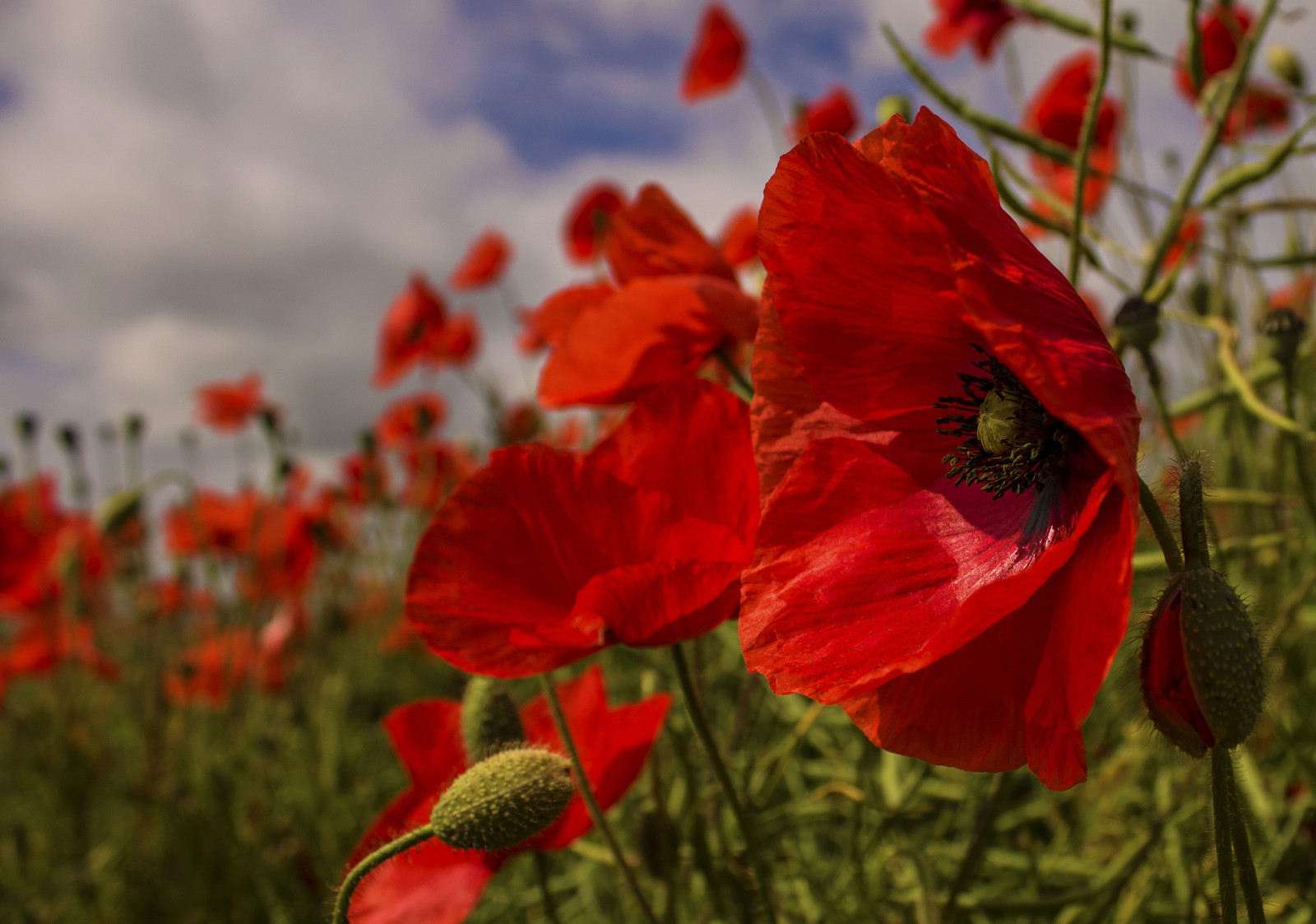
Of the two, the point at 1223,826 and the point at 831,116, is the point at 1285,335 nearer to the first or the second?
the point at 1223,826

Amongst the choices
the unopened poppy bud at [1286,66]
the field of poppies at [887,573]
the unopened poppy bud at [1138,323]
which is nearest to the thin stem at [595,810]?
the field of poppies at [887,573]

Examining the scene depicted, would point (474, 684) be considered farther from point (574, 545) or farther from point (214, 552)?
point (214, 552)

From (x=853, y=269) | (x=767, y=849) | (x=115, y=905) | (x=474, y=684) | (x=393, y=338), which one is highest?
(x=393, y=338)

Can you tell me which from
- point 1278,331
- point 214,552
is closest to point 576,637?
point 1278,331

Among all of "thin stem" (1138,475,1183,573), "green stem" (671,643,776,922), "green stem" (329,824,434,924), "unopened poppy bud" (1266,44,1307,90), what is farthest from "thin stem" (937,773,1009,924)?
"unopened poppy bud" (1266,44,1307,90)

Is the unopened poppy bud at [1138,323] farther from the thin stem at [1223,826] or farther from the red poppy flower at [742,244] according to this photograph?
the red poppy flower at [742,244]

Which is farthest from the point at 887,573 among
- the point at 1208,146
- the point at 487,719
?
the point at 1208,146

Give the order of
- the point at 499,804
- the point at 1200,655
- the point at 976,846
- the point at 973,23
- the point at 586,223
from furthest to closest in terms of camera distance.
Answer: the point at 586,223 < the point at 973,23 < the point at 976,846 < the point at 499,804 < the point at 1200,655
